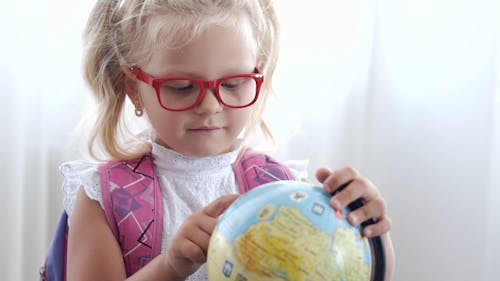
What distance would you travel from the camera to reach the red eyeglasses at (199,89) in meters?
1.10

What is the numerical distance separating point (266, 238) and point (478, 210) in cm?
98

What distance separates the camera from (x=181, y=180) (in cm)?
131

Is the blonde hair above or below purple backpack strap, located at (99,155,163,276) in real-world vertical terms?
above

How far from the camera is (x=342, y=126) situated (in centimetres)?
185

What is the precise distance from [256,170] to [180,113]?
0.87 ft

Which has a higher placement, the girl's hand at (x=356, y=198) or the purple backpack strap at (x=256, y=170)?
the girl's hand at (x=356, y=198)

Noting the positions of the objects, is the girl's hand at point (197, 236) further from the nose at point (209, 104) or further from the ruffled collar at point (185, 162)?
the ruffled collar at point (185, 162)

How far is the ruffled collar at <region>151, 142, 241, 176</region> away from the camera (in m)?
1.31

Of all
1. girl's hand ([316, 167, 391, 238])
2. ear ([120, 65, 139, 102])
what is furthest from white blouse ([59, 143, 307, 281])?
girl's hand ([316, 167, 391, 238])

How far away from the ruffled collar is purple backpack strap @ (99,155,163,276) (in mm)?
46

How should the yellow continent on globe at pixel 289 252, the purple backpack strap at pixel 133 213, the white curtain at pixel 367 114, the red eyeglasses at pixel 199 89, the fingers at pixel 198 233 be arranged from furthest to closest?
the white curtain at pixel 367 114 < the purple backpack strap at pixel 133 213 < the red eyeglasses at pixel 199 89 < the fingers at pixel 198 233 < the yellow continent on globe at pixel 289 252

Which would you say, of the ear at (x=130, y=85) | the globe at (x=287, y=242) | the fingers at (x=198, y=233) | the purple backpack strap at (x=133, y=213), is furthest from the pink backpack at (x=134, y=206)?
the globe at (x=287, y=242)

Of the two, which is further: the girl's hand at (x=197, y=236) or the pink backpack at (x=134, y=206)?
the pink backpack at (x=134, y=206)

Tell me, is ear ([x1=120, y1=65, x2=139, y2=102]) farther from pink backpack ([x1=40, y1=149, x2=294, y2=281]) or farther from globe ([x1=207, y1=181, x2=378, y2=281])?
globe ([x1=207, y1=181, x2=378, y2=281])
